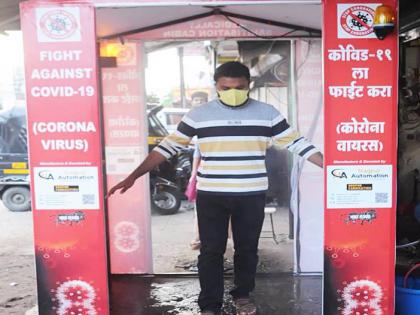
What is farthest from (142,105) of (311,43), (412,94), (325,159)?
(412,94)

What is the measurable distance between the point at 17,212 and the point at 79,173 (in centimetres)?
621

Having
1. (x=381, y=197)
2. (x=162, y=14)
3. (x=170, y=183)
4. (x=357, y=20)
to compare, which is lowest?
(x=170, y=183)

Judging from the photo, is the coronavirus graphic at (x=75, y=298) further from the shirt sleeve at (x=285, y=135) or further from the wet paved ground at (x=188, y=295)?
the shirt sleeve at (x=285, y=135)

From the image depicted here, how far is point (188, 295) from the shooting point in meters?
3.92

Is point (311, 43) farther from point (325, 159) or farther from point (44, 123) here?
point (44, 123)

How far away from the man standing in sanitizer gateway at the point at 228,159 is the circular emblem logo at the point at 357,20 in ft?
2.38

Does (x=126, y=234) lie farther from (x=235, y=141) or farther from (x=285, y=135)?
(x=285, y=135)

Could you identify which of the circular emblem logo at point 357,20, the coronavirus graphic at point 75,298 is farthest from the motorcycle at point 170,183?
the circular emblem logo at point 357,20

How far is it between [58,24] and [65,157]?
756 millimetres

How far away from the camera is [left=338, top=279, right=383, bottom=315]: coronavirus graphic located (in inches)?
117

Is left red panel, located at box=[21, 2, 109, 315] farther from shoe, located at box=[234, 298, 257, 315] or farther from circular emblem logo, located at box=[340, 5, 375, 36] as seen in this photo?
circular emblem logo, located at box=[340, 5, 375, 36]

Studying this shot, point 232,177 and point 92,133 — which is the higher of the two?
point 92,133

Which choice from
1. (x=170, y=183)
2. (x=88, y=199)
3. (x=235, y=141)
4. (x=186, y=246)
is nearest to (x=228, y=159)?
(x=235, y=141)

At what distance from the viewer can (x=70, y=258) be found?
293 centimetres
